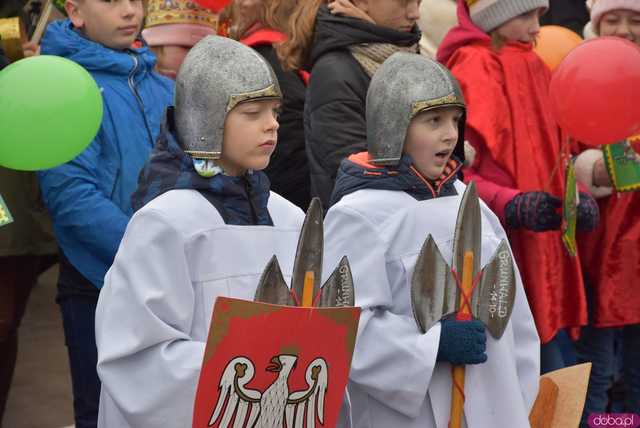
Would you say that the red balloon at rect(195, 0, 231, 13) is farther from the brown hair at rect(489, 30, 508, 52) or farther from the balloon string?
the balloon string

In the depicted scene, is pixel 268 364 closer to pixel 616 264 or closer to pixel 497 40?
pixel 497 40

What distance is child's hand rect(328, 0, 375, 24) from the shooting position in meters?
4.89

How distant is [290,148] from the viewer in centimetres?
537

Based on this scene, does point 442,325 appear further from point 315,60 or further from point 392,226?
point 315,60

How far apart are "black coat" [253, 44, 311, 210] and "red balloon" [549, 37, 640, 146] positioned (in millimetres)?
1133

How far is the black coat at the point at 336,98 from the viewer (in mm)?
4785

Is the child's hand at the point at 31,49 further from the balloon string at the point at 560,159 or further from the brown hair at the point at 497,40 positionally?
the balloon string at the point at 560,159

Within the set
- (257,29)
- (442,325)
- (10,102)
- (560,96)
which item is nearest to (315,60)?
(257,29)

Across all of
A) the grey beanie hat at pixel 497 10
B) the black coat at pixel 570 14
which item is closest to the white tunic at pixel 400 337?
the grey beanie hat at pixel 497 10

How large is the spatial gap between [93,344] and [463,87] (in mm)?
1896

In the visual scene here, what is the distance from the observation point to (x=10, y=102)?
13.3 feet

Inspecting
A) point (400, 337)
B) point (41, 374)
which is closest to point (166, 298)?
point (400, 337)

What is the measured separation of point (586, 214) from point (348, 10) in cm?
128

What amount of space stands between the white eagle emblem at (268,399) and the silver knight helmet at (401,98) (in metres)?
0.94
